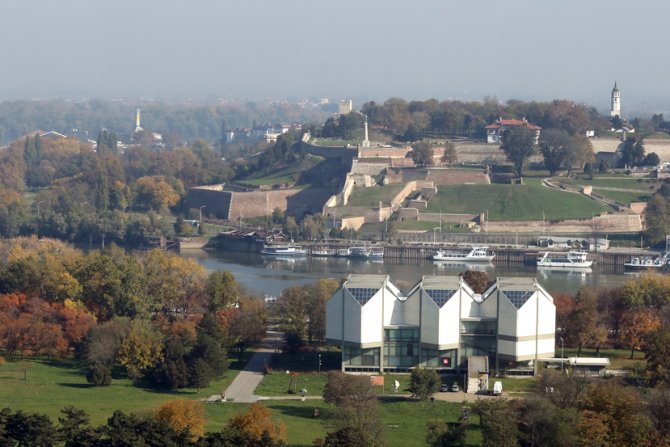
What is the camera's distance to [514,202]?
37.5 m

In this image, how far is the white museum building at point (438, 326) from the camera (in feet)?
61.0

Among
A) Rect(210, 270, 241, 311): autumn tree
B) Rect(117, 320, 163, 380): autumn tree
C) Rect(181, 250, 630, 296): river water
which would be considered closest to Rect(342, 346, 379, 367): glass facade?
Rect(117, 320, 163, 380): autumn tree

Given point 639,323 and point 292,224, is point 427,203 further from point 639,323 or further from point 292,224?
point 639,323

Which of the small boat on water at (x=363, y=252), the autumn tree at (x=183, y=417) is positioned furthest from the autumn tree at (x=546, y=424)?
the small boat on water at (x=363, y=252)

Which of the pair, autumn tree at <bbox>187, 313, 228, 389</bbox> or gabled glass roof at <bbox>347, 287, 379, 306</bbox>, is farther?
gabled glass roof at <bbox>347, 287, 379, 306</bbox>

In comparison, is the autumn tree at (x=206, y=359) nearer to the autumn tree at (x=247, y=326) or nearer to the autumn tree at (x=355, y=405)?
the autumn tree at (x=247, y=326)

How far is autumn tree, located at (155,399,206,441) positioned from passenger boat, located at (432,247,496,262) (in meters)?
19.2

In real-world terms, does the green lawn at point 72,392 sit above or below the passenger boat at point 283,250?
above

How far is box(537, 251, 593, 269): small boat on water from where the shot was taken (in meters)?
32.8

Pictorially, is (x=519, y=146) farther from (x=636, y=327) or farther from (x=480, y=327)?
(x=480, y=327)

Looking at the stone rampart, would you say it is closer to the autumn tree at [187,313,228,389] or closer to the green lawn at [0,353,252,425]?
the green lawn at [0,353,252,425]

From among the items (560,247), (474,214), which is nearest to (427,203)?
(474,214)

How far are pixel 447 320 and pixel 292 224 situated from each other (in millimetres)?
18884

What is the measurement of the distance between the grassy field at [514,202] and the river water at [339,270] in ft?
12.1
